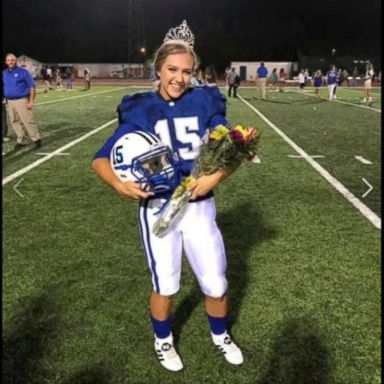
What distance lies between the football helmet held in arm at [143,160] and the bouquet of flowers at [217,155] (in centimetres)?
11

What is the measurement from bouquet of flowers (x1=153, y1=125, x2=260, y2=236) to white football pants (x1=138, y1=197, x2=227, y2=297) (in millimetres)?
119

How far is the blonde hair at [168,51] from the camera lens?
2.75 m

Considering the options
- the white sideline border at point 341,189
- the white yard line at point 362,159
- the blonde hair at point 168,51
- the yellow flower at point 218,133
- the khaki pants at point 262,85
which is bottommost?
the white sideline border at point 341,189

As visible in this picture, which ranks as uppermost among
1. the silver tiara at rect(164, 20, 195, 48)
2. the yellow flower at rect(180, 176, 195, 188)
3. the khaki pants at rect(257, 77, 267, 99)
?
the khaki pants at rect(257, 77, 267, 99)

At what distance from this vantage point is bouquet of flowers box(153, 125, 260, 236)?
2.62 metres

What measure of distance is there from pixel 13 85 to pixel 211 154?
8.71m

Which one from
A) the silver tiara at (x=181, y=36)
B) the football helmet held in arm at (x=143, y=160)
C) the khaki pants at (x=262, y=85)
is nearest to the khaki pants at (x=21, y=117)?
the silver tiara at (x=181, y=36)

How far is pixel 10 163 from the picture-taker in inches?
358

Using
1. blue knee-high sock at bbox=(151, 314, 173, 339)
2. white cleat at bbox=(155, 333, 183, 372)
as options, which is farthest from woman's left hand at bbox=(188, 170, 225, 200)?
white cleat at bbox=(155, 333, 183, 372)

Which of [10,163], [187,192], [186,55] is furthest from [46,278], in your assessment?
[10,163]

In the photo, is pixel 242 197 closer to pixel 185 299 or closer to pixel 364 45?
pixel 185 299

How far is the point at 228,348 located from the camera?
3254mm

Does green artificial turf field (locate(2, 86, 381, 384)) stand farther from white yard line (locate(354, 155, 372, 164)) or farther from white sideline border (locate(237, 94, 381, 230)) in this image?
white yard line (locate(354, 155, 372, 164))

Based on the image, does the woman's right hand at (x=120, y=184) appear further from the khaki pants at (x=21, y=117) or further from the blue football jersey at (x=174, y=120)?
the khaki pants at (x=21, y=117)
